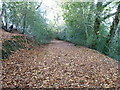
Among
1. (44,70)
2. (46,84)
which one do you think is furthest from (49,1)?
(46,84)

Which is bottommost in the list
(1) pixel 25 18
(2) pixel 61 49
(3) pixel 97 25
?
(2) pixel 61 49

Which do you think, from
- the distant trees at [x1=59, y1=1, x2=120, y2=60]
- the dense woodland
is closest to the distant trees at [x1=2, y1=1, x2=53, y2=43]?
the dense woodland

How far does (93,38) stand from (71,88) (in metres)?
5.68

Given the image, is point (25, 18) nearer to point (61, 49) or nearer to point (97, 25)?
point (61, 49)

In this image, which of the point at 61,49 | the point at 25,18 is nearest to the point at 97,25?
the point at 61,49

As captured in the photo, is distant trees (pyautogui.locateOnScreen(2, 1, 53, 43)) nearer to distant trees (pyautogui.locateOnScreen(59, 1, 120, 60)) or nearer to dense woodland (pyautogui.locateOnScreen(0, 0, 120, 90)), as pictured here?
dense woodland (pyautogui.locateOnScreen(0, 0, 120, 90))

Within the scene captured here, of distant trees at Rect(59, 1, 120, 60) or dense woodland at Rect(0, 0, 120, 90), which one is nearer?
dense woodland at Rect(0, 0, 120, 90)

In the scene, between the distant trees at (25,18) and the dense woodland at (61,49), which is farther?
the distant trees at (25,18)

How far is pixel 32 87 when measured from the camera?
2.67 meters

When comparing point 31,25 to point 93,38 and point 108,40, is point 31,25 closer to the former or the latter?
point 93,38

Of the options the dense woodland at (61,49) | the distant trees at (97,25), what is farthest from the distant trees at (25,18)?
the distant trees at (97,25)

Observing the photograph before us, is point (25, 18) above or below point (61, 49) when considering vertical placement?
above

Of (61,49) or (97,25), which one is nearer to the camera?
(61,49)

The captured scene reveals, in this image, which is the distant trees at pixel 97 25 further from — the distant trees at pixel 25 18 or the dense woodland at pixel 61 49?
the distant trees at pixel 25 18
